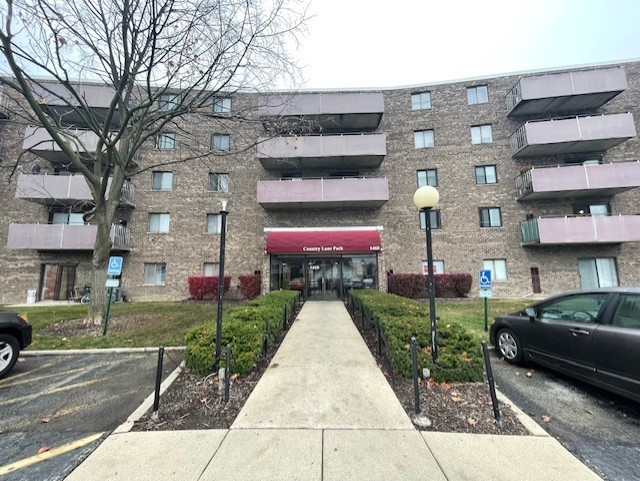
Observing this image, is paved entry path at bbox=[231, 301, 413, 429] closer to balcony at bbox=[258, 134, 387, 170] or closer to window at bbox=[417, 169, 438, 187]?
balcony at bbox=[258, 134, 387, 170]

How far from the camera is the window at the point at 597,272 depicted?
628 inches

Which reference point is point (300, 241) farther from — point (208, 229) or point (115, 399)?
point (115, 399)

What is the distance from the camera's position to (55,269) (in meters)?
16.8

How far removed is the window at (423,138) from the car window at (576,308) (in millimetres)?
15124

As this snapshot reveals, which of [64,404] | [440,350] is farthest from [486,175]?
[64,404]

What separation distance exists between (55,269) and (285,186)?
48.8 ft

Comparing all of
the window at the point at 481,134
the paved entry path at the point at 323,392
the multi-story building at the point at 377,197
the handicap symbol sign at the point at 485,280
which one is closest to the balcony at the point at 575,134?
the multi-story building at the point at 377,197

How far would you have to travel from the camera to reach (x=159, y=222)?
1775 cm

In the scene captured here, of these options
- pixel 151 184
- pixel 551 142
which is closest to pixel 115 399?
pixel 151 184

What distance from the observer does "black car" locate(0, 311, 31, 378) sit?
5145mm

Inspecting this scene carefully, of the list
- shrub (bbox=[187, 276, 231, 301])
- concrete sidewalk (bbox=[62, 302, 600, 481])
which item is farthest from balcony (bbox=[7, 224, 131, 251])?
concrete sidewalk (bbox=[62, 302, 600, 481])

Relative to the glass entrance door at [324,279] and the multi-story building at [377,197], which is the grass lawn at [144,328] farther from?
the glass entrance door at [324,279]

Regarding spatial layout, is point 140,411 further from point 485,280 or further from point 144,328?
point 485,280

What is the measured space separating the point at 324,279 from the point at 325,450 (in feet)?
45.5
